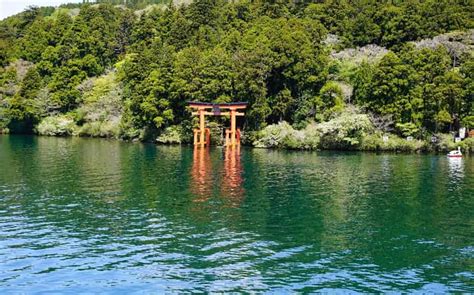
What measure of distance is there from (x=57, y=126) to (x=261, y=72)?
4375 cm

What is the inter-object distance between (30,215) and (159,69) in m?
62.0

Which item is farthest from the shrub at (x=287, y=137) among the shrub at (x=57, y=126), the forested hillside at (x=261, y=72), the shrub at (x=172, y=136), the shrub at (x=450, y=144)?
the shrub at (x=57, y=126)

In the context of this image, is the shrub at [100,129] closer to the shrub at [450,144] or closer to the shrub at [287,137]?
the shrub at [287,137]

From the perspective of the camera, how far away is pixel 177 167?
184 feet

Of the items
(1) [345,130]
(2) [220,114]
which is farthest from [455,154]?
(2) [220,114]

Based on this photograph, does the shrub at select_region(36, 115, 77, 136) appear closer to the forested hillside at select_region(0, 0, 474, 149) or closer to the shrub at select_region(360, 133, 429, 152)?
the forested hillside at select_region(0, 0, 474, 149)

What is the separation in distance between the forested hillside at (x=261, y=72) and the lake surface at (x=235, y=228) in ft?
68.4

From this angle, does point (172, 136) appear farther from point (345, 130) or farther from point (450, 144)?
point (450, 144)

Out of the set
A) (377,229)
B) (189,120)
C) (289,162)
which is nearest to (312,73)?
(189,120)

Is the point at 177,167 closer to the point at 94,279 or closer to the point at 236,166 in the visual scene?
the point at 236,166

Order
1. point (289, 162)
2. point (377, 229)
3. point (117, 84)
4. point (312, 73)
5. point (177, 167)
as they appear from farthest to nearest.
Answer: point (117, 84) → point (312, 73) → point (289, 162) → point (177, 167) → point (377, 229)

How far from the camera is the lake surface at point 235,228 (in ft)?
72.7

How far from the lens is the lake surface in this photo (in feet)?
72.7

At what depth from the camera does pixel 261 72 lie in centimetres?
8275
